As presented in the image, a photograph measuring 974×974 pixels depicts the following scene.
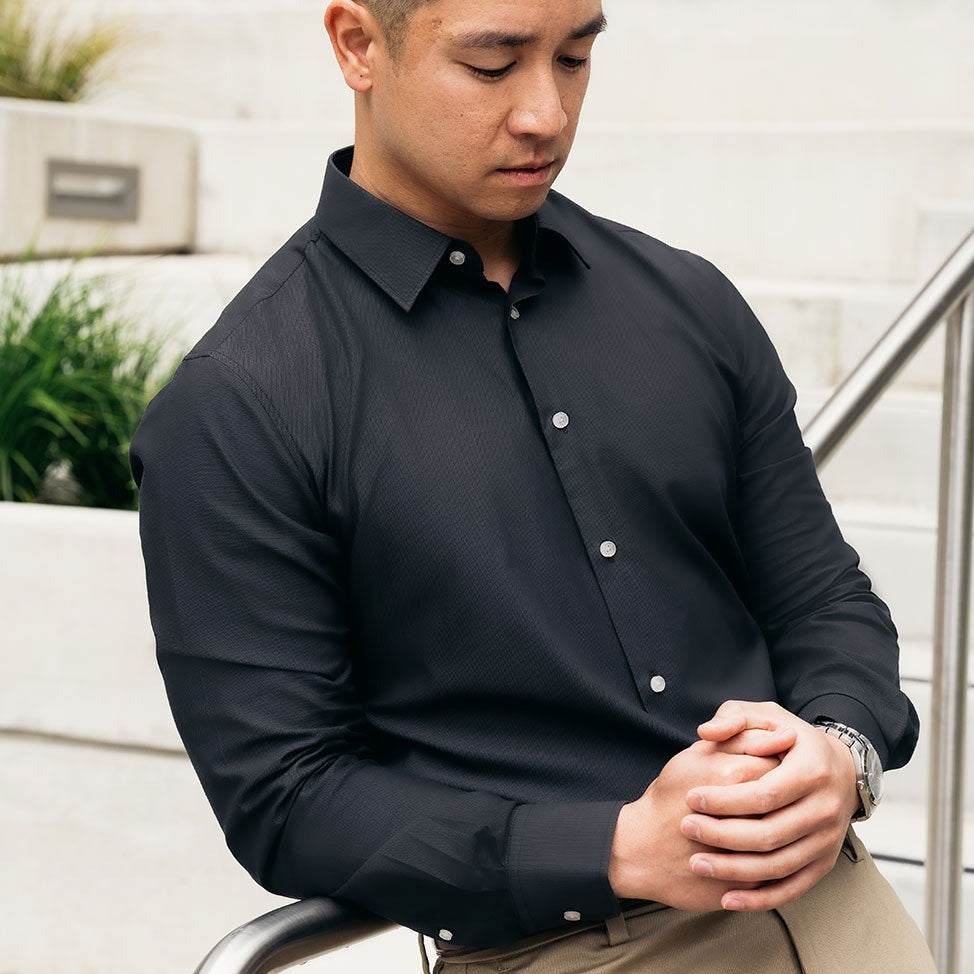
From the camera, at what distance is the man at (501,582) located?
4.07 ft

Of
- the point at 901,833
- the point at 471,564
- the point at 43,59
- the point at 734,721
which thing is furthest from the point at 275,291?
the point at 43,59

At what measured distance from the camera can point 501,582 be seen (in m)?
1.33

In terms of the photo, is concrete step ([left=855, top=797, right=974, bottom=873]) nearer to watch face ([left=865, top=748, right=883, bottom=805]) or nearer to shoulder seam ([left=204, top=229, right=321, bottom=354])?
watch face ([left=865, top=748, right=883, bottom=805])

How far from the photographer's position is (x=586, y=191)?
14.5ft

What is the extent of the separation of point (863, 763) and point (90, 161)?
3920 mm

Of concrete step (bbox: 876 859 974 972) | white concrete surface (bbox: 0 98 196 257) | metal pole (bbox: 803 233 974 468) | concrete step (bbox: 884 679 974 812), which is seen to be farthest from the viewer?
white concrete surface (bbox: 0 98 196 257)

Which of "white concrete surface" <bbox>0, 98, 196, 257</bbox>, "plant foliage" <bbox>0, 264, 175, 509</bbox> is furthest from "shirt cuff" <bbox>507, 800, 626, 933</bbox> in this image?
"white concrete surface" <bbox>0, 98, 196, 257</bbox>

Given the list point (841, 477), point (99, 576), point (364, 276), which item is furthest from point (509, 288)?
point (841, 477)

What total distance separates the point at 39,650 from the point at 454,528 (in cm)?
181

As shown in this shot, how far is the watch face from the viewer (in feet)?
4.37

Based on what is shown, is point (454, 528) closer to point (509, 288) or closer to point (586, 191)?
point (509, 288)

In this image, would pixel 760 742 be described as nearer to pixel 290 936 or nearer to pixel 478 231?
pixel 290 936

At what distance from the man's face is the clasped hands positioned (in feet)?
1.72

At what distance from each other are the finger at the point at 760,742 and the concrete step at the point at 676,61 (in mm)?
3816
